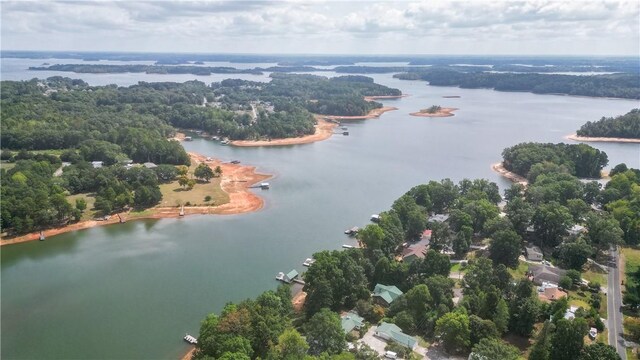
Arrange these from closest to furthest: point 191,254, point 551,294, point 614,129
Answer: point 551,294 → point 191,254 → point 614,129

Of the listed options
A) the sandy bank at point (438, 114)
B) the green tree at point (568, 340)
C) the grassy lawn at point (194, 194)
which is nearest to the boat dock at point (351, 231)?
the grassy lawn at point (194, 194)

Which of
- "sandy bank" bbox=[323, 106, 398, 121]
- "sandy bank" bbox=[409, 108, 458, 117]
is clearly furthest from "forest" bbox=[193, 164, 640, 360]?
"sandy bank" bbox=[409, 108, 458, 117]

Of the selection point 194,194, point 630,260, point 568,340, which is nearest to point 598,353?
point 568,340

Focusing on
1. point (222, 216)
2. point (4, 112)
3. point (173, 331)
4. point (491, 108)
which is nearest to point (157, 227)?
point (222, 216)

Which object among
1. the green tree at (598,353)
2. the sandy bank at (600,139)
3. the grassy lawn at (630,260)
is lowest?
the grassy lawn at (630,260)

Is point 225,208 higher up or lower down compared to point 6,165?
lower down

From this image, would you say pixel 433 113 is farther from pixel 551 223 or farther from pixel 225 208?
pixel 551 223

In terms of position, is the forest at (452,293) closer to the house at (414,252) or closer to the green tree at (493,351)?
the green tree at (493,351)
